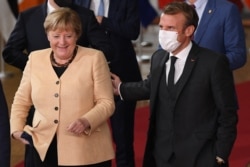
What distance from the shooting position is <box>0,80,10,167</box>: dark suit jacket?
11.0ft

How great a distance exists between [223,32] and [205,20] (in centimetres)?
14

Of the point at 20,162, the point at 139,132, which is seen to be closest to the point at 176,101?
the point at 20,162

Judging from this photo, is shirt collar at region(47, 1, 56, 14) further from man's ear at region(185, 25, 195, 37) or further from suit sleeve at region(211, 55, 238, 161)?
suit sleeve at region(211, 55, 238, 161)

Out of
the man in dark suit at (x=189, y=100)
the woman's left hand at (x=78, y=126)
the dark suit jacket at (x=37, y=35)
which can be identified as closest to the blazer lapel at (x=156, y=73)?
the man in dark suit at (x=189, y=100)

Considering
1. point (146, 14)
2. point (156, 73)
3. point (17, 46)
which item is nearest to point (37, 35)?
point (17, 46)

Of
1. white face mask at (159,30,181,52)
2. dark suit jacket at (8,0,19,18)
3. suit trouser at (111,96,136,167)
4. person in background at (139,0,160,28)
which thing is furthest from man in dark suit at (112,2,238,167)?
person in background at (139,0,160,28)

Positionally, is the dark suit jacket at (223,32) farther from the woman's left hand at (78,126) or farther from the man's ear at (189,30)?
the woman's left hand at (78,126)

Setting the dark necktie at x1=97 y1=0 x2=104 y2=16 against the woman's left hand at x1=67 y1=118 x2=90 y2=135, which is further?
the dark necktie at x1=97 y1=0 x2=104 y2=16

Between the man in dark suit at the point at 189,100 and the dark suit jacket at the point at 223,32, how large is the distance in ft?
2.37

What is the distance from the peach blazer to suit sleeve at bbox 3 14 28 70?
66 cm

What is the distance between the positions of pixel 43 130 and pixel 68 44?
1.59ft

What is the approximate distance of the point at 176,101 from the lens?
13.2ft

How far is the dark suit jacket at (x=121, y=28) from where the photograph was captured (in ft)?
17.1

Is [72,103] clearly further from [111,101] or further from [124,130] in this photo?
[124,130]
